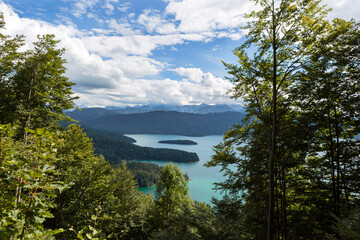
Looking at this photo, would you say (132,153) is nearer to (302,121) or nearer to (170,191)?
(170,191)

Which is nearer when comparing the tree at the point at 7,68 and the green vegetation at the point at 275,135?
the green vegetation at the point at 275,135

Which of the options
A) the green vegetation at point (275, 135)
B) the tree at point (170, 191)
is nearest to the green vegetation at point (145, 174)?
the tree at point (170, 191)

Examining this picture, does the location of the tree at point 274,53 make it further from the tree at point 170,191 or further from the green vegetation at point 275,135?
the tree at point 170,191

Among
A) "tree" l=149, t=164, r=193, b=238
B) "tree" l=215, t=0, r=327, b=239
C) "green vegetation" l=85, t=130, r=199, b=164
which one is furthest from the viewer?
"green vegetation" l=85, t=130, r=199, b=164

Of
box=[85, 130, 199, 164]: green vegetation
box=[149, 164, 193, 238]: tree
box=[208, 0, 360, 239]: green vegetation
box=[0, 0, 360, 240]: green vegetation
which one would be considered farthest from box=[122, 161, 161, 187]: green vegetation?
box=[208, 0, 360, 239]: green vegetation

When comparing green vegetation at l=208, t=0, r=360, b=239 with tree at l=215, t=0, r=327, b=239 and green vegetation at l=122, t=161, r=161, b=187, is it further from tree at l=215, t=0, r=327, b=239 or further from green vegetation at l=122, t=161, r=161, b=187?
green vegetation at l=122, t=161, r=161, b=187

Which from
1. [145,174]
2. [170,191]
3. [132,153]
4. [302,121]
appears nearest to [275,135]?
[302,121]

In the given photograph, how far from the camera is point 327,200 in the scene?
7.68 meters

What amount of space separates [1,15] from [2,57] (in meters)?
2.50

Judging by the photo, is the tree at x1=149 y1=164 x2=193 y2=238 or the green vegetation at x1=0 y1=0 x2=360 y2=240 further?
the tree at x1=149 y1=164 x2=193 y2=238

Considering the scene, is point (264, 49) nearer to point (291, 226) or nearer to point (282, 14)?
point (282, 14)

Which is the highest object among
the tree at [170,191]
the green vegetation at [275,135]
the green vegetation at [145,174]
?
the green vegetation at [275,135]

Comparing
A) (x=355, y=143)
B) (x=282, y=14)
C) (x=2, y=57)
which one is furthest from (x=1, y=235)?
(x=2, y=57)

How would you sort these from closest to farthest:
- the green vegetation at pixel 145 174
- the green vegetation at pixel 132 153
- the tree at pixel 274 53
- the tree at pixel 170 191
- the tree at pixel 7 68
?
the tree at pixel 274 53, the tree at pixel 7 68, the tree at pixel 170 191, the green vegetation at pixel 145 174, the green vegetation at pixel 132 153
